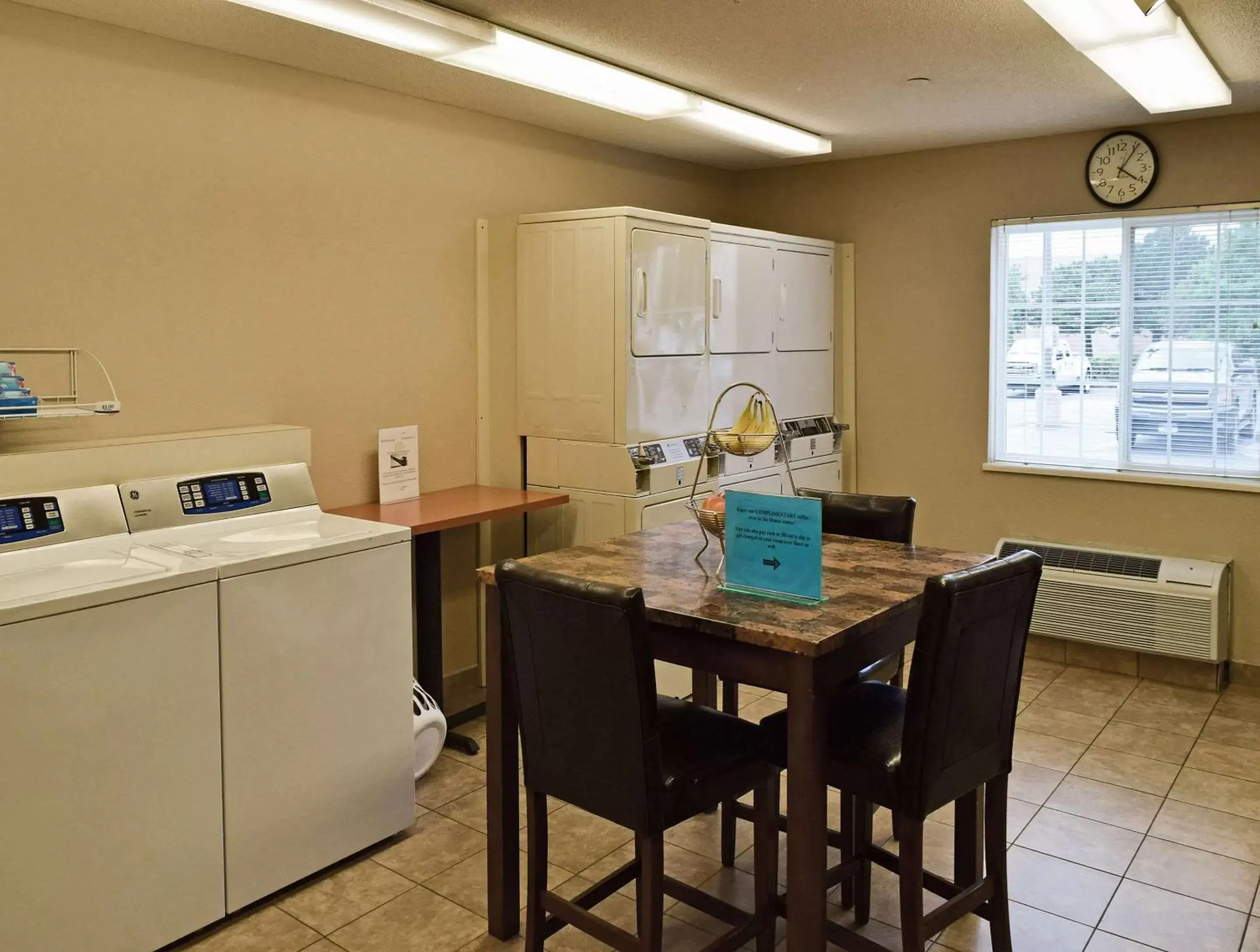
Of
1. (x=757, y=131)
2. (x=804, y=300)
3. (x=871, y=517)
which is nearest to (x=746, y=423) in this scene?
(x=871, y=517)

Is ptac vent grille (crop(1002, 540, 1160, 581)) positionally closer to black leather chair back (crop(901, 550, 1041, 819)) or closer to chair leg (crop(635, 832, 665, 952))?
black leather chair back (crop(901, 550, 1041, 819))

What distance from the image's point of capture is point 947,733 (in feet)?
7.06

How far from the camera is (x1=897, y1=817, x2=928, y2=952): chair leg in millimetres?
2145

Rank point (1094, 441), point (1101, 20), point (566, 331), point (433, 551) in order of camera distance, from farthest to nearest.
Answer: point (1094, 441)
point (566, 331)
point (433, 551)
point (1101, 20)

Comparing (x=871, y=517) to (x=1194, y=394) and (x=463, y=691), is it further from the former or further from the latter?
(x=1194, y=394)

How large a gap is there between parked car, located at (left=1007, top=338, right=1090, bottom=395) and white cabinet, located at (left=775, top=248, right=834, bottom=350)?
0.98 meters

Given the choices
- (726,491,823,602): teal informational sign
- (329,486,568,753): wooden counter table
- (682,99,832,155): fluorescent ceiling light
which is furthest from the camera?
(682,99,832,155): fluorescent ceiling light

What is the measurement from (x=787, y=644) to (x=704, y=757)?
1.27 feet

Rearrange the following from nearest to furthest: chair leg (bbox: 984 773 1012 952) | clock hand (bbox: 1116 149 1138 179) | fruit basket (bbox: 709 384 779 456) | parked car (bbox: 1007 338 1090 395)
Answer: chair leg (bbox: 984 773 1012 952), fruit basket (bbox: 709 384 779 456), clock hand (bbox: 1116 149 1138 179), parked car (bbox: 1007 338 1090 395)

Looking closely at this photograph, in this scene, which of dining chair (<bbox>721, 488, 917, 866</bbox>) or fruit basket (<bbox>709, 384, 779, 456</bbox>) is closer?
fruit basket (<bbox>709, 384, 779, 456</bbox>)

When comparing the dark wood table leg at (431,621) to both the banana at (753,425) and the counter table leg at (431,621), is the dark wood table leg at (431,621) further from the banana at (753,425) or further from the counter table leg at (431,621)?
the banana at (753,425)

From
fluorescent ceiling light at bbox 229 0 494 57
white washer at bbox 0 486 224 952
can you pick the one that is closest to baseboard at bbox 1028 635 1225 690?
fluorescent ceiling light at bbox 229 0 494 57

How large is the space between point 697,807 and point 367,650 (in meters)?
1.31

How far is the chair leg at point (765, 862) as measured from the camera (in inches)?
95.7
